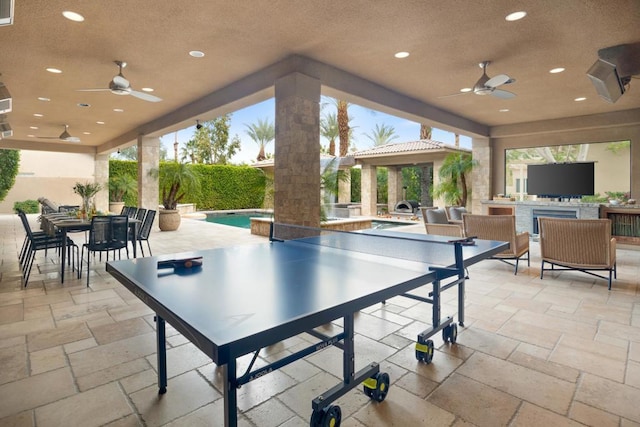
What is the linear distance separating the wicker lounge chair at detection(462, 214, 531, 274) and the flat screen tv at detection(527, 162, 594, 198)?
192 inches

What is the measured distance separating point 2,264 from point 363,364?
655 cm

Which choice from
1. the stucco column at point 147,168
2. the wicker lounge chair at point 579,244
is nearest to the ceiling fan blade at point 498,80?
the wicker lounge chair at point 579,244

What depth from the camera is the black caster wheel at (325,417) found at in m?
1.77

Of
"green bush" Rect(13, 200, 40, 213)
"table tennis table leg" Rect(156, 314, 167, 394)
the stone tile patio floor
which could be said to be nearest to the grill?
the stone tile patio floor

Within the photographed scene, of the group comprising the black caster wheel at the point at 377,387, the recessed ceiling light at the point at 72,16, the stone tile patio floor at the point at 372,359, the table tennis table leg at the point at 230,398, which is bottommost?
the stone tile patio floor at the point at 372,359

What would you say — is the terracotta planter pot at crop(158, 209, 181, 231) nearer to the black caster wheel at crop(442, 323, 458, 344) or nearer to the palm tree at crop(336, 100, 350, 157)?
the palm tree at crop(336, 100, 350, 157)

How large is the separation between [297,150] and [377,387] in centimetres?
360

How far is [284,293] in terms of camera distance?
1.57 metres

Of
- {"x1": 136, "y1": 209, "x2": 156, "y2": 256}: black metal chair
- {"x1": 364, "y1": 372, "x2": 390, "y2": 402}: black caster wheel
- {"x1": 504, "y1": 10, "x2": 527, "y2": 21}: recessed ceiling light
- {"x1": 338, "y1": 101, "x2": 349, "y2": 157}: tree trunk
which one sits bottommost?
{"x1": 364, "y1": 372, "x2": 390, "y2": 402}: black caster wheel

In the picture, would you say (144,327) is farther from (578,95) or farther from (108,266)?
(578,95)

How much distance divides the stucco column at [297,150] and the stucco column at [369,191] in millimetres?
10765

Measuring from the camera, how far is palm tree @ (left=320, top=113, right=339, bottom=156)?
20500 mm

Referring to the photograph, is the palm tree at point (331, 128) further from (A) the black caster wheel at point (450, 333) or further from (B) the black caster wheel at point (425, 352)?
(B) the black caster wheel at point (425, 352)

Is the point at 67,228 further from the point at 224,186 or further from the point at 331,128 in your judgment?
the point at 331,128
